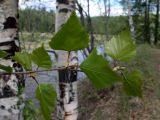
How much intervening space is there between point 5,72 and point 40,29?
62.3ft

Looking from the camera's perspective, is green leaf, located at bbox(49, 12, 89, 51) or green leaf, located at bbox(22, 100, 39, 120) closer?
green leaf, located at bbox(49, 12, 89, 51)

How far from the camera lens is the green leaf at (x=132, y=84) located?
0.44 meters

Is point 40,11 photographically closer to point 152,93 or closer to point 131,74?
point 152,93

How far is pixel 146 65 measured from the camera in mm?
11844

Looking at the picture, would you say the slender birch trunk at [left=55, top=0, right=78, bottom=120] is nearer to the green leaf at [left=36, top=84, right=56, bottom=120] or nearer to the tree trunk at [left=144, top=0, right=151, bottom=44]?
the green leaf at [left=36, top=84, right=56, bottom=120]

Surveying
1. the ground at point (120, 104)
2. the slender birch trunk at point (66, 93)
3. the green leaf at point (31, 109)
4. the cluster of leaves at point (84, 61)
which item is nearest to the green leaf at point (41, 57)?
the cluster of leaves at point (84, 61)

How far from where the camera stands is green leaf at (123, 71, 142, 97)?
1.44ft

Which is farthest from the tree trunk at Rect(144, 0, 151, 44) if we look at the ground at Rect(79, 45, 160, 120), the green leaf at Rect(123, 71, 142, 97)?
the green leaf at Rect(123, 71, 142, 97)

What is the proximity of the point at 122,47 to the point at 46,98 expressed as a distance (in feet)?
0.31

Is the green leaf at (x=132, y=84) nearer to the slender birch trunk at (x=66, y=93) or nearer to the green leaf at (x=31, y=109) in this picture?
the green leaf at (x=31, y=109)

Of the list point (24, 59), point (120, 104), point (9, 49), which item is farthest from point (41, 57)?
point (120, 104)

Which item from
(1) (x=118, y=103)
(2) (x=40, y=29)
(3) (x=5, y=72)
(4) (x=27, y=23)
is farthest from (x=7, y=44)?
(2) (x=40, y=29)

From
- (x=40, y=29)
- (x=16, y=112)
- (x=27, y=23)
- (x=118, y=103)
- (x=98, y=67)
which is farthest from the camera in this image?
(x=40, y=29)

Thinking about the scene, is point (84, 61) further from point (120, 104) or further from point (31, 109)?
point (120, 104)
